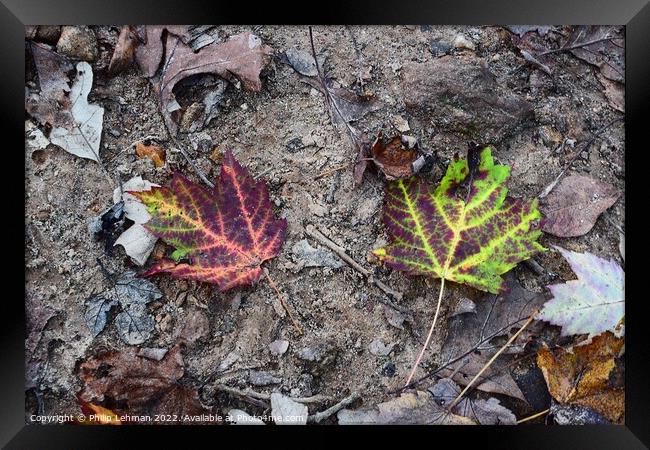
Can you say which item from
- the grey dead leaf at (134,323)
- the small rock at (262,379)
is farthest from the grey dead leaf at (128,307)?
the small rock at (262,379)

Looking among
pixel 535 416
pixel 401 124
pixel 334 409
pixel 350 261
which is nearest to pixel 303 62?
pixel 401 124

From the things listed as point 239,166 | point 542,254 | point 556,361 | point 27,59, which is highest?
point 27,59

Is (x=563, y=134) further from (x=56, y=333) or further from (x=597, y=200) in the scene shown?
(x=56, y=333)

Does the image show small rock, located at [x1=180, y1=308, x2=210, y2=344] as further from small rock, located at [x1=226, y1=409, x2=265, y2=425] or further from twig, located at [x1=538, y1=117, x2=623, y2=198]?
twig, located at [x1=538, y1=117, x2=623, y2=198]

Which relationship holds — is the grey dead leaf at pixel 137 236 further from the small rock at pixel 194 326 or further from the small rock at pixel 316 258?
the small rock at pixel 316 258

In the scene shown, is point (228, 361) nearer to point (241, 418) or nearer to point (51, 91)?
point (241, 418)
